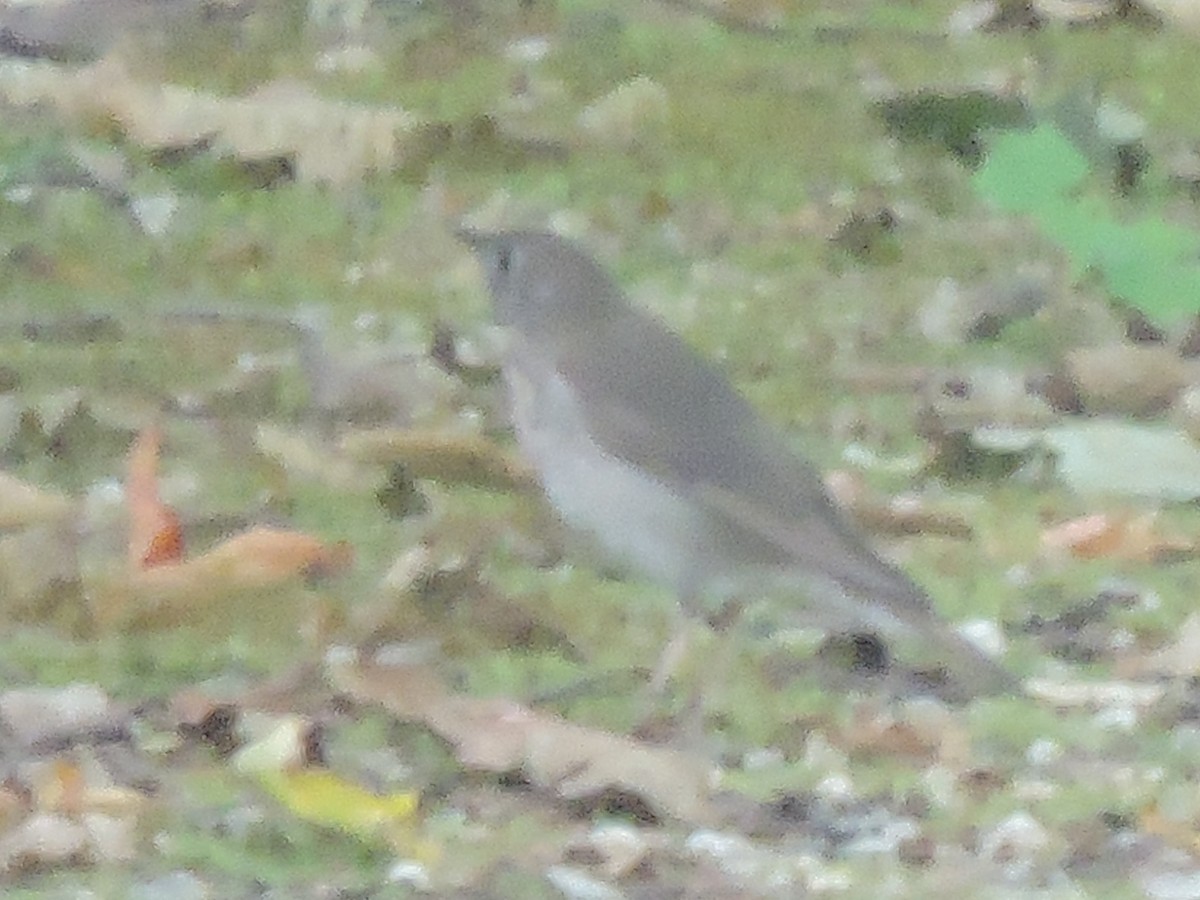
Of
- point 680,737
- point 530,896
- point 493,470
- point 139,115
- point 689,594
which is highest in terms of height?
point 139,115

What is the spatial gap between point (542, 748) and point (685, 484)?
209mm

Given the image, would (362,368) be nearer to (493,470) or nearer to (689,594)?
(493,470)

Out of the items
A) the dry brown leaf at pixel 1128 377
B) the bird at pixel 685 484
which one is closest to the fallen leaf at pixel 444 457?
the bird at pixel 685 484

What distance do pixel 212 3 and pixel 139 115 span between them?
231 mm

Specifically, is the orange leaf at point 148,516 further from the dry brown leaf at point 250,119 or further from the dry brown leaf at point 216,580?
the dry brown leaf at point 250,119

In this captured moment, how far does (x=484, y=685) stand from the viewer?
1.05 metres

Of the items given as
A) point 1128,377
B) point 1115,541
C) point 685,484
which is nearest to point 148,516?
point 685,484

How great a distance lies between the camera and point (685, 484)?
114cm

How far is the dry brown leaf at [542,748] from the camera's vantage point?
3.14 ft

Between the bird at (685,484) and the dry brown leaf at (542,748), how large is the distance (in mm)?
146

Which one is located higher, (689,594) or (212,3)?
(212,3)

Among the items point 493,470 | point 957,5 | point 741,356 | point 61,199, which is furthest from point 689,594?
point 957,5

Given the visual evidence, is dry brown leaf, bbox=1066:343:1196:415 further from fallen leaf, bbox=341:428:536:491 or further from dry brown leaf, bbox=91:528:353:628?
dry brown leaf, bbox=91:528:353:628

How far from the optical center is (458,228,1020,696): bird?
1.08 metres
